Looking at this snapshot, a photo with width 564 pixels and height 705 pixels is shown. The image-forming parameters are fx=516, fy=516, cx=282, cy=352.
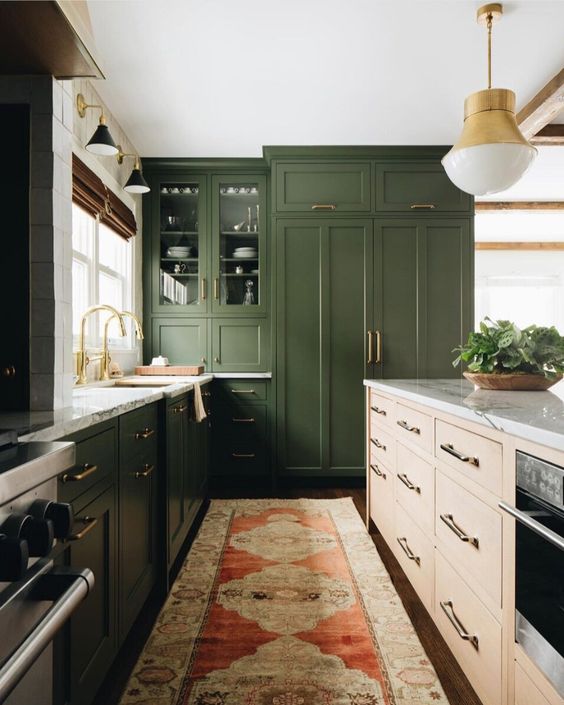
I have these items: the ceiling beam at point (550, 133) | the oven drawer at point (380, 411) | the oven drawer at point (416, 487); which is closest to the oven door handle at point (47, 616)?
the oven drawer at point (416, 487)

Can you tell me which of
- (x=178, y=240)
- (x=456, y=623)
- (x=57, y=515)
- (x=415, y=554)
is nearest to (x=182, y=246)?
(x=178, y=240)

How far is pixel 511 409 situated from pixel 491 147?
1307mm

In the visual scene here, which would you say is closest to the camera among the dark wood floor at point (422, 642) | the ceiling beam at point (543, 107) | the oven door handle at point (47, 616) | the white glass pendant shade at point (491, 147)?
the oven door handle at point (47, 616)

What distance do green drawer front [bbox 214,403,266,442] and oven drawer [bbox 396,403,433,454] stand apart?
1858mm

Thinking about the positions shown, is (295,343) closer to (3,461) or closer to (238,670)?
(238,670)

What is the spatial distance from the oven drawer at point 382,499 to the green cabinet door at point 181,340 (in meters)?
1.98

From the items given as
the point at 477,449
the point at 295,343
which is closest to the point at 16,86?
the point at 477,449

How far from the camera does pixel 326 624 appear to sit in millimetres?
1971

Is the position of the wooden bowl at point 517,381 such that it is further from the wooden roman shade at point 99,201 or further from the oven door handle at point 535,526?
the wooden roman shade at point 99,201

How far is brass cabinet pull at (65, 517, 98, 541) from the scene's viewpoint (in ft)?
4.02

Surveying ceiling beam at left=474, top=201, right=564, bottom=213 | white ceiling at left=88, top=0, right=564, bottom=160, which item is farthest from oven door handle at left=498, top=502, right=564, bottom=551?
ceiling beam at left=474, top=201, right=564, bottom=213

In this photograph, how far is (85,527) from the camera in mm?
1300

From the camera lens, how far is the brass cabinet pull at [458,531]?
1410 millimetres

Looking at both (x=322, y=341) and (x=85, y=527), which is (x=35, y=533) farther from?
(x=322, y=341)
